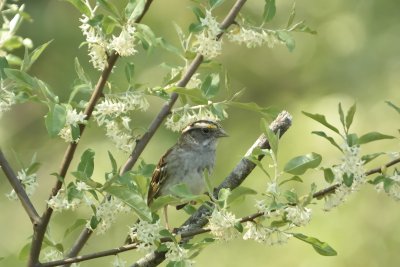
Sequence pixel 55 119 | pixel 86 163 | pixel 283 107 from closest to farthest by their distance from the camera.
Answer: pixel 55 119 → pixel 86 163 → pixel 283 107

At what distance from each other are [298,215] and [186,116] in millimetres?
602

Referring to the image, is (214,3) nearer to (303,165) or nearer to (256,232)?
(303,165)

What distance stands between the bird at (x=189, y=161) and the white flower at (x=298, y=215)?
1.75 meters

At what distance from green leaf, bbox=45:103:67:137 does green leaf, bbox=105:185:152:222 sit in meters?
0.19

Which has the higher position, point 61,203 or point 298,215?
point 298,215

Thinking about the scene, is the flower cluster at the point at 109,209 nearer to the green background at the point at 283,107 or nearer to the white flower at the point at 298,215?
the white flower at the point at 298,215

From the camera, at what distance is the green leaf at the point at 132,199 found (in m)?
2.23

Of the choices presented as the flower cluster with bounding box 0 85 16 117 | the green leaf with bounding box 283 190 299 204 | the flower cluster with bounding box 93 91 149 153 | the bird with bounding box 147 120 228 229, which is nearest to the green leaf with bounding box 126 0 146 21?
the flower cluster with bounding box 93 91 149 153

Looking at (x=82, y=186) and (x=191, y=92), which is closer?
(x=82, y=186)

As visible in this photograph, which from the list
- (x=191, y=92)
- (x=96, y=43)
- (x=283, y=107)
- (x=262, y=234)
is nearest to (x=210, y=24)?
(x=191, y=92)

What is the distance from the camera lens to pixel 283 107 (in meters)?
5.62

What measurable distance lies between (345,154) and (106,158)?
3.02 metres

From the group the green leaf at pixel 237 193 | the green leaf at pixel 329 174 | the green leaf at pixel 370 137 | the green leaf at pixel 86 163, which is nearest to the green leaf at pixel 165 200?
the green leaf at pixel 237 193

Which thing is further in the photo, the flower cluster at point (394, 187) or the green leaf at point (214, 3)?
the green leaf at point (214, 3)
